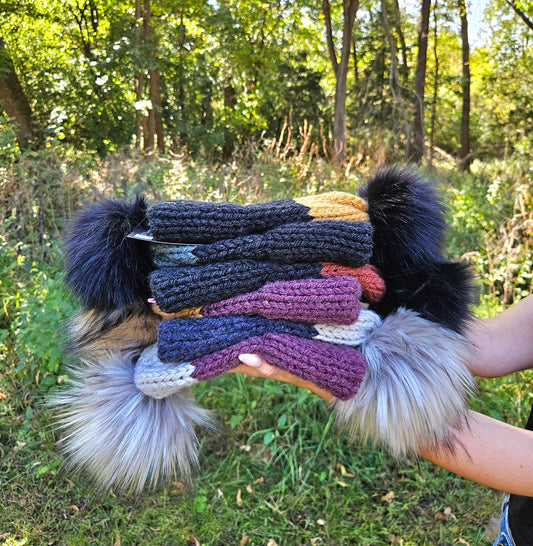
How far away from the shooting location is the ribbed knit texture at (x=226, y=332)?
3.04 feet

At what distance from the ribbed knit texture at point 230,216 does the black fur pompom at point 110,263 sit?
12 centimetres

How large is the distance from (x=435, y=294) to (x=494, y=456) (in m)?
0.36

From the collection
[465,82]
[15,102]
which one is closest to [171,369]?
[15,102]

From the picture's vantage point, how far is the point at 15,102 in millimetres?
3885

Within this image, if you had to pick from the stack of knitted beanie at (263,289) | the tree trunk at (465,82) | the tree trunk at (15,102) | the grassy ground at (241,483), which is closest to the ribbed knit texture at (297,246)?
the stack of knitted beanie at (263,289)

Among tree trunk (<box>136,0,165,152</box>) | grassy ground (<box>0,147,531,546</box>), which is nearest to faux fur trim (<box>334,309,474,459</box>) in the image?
grassy ground (<box>0,147,531,546</box>)

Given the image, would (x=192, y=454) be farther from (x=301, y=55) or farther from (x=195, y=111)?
(x=301, y=55)

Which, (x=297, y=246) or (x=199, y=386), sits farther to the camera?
(x=199, y=386)

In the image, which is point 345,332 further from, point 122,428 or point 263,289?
point 122,428

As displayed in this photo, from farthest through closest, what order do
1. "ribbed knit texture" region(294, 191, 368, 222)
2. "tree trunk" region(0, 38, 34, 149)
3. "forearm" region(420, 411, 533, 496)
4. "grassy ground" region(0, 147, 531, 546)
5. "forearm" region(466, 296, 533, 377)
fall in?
1. "tree trunk" region(0, 38, 34, 149)
2. "grassy ground" region(0, 147, 531, 546)
3. "forearm" region(466, 296, 533, 377)
4. "ribbed knit texture" region(294, 191, 368, 222)
5. "forearm" region(420, 411, 533, 496)

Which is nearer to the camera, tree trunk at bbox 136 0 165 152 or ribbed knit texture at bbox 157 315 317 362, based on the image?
ribbed knit texture at bbox 157 315 317 362

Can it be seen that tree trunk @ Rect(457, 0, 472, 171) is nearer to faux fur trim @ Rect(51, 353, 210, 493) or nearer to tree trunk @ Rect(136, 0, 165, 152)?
tree trunk @ Rect(136, 0, 165, 152)

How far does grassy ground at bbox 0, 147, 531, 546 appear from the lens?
76.2 inches

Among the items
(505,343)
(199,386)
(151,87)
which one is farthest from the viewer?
(151,87)
